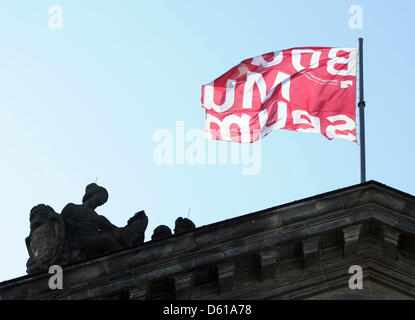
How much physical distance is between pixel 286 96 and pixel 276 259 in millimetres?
6208

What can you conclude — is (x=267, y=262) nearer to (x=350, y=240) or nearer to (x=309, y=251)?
(x=309, y=251)

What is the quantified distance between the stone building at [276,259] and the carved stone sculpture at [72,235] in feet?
4.91

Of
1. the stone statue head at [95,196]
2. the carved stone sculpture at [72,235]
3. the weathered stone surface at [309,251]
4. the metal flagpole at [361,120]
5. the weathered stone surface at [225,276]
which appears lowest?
the weathered stone surface at [225,276]

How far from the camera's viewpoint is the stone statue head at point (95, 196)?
25.6 metres

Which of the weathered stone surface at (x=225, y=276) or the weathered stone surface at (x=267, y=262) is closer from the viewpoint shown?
the weathered stone surface at (x=225, y=276)

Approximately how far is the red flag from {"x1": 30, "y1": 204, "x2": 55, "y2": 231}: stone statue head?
15.9 ft

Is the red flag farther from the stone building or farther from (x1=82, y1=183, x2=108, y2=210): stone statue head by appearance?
the stone building

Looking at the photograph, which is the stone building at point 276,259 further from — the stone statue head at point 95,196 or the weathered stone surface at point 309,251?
the stone statue head at point 95,196

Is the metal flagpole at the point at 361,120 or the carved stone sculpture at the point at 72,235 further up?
the metal flagpole at the point at 361,120

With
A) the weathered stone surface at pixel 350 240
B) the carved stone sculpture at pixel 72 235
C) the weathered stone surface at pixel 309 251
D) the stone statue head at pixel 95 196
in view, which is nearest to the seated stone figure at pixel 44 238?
the carved stone sculpture at pixel 72 235

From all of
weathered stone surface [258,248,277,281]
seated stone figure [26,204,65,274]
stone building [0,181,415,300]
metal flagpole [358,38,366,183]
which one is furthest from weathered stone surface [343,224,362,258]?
seated stone figure [26,204,65,274]

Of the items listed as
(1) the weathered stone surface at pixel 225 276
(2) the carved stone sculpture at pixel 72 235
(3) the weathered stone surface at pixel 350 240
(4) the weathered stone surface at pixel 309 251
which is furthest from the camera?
(2) the carved stone sculpture at pixel 72 235

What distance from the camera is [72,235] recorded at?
2419 centimetres

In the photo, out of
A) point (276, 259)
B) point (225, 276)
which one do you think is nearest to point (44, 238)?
point (225, 276)
